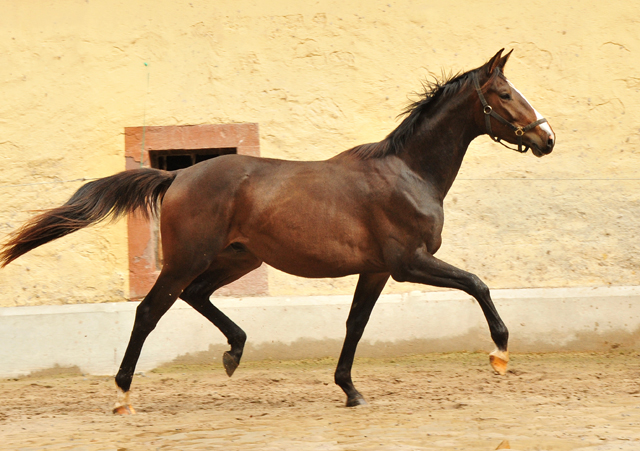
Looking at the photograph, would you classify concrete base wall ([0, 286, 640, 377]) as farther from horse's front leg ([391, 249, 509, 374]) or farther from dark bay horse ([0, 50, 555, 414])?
horse's front leg ([391, 249, 509, 374])

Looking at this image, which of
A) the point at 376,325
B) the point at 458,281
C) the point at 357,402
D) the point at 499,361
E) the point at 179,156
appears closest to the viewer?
the point at 499,361

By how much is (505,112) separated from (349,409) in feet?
7.13

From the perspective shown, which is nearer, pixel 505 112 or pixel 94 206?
pixel 505 112

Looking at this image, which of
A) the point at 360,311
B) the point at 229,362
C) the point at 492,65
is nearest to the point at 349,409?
A: the point at 360,311

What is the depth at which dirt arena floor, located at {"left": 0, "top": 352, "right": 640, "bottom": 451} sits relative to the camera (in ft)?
12.0

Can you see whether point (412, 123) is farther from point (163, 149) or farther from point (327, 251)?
point (163, 149)

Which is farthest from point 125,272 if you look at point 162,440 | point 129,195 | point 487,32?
point 487,32

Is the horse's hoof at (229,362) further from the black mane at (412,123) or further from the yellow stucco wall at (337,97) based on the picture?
the black mane at (412,123)

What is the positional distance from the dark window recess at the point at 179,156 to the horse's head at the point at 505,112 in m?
2.75

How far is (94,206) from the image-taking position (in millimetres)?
5008

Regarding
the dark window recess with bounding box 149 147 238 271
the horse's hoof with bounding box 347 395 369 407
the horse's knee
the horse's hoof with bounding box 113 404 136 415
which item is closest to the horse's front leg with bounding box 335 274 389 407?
the horse's hoof with bounding box 347 395 369 407

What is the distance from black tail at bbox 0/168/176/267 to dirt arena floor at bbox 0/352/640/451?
1.19 meters

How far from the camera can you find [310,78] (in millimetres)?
6777

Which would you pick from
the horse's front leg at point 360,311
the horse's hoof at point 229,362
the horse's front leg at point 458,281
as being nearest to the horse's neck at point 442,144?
the horse's front leg at point 458,281
